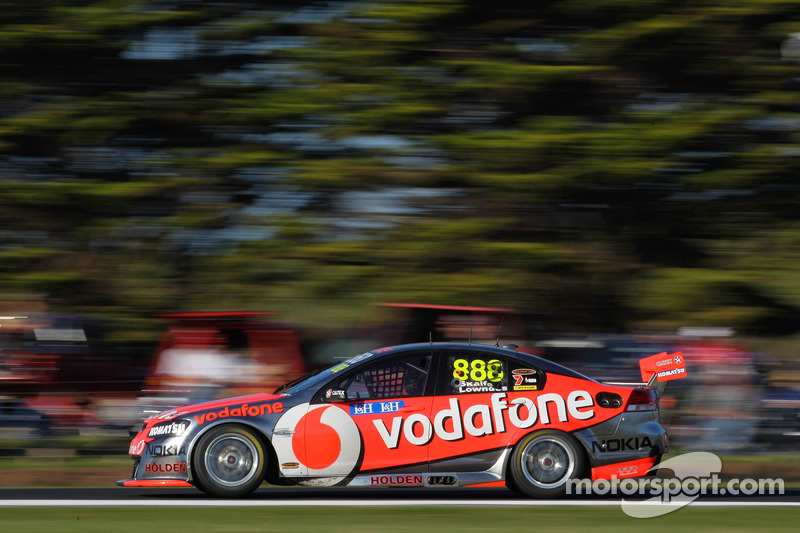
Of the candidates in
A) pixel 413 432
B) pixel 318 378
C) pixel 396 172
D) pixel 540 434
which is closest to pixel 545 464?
pixel 540 434

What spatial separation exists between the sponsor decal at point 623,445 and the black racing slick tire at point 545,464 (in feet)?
0.51

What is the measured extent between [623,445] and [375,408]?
6.78 feet

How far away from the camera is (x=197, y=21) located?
42.8 feet

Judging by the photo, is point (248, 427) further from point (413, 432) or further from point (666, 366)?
point (666, 366)

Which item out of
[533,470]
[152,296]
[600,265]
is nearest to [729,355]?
[600,265]

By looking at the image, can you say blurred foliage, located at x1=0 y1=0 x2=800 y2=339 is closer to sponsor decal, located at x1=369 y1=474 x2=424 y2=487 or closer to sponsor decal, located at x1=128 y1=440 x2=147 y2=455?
sponsor decal, located at x1=128 y1=440 x2=147 y2=455

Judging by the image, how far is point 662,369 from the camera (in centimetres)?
852

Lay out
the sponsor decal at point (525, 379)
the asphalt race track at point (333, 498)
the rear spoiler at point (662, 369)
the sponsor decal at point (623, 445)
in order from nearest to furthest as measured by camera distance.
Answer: the asphalt race track at point (333, 498) → the sponsor decal at point (623, 445) → the sponsor decal at point (525, 379) → the rear spoiler at point (662, 369)

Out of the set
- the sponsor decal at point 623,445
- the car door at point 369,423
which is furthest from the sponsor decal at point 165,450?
the sponsor decal at point 623,445

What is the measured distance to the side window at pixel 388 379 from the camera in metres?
8.20

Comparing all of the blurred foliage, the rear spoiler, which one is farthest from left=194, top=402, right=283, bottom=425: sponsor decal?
the blurred foliage

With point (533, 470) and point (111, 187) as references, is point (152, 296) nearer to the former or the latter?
point (111, 187)

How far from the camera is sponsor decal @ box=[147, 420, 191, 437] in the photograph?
316 inches

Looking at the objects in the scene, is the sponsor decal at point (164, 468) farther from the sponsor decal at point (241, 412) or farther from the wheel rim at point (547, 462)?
the wheel rim at point (547, 462)
